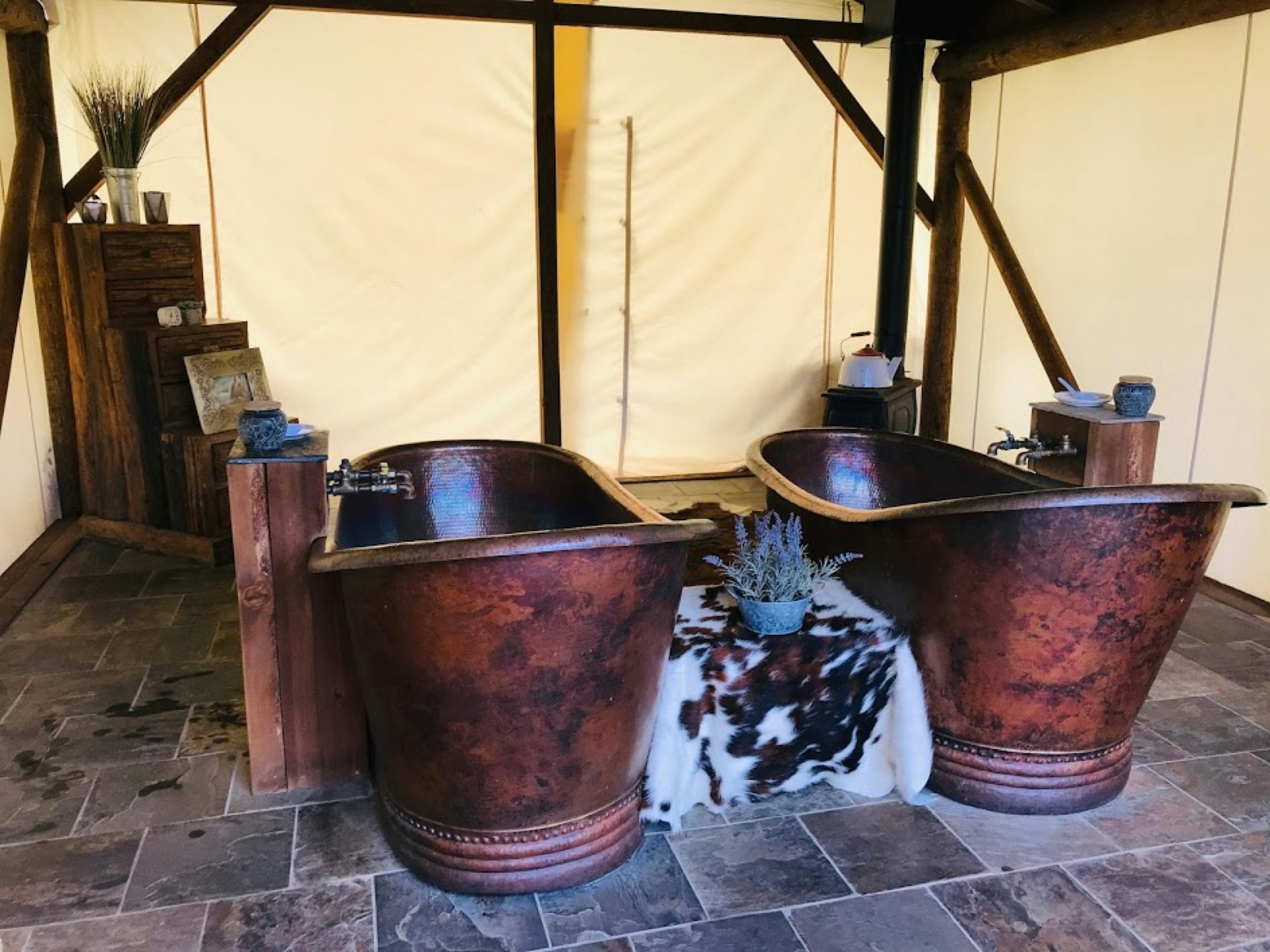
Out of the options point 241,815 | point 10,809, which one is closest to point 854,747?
point 241,815

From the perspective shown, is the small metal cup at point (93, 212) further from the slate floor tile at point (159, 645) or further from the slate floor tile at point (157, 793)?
the slate floor tile at point (157, 793)

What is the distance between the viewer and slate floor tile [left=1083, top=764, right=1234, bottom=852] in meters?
Result: 2.42

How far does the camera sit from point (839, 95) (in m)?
5.29

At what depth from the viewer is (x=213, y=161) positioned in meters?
4.73

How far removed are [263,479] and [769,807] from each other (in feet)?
4.66

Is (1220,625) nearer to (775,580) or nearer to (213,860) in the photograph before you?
(775,580)

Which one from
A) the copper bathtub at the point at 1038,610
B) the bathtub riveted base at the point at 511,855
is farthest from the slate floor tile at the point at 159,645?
the copper bathtub at the point at 1038,610

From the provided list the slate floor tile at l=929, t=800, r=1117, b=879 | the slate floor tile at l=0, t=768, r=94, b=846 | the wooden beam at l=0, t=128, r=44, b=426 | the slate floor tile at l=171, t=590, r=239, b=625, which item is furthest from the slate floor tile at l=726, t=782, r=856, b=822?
the wooden beam at l=0, t=128, r=44, b=426

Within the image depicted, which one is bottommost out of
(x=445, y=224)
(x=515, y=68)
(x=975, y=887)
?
(x=975, y=887)

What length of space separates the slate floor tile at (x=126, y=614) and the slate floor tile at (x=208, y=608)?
3 centimetres

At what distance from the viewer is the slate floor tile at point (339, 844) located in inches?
89.7

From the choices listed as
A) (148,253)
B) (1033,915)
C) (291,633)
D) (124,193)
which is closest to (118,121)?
(124,193)

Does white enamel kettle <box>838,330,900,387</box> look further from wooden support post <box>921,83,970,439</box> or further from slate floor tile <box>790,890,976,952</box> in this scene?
slate floor tile <box>790,890,976,952</box>

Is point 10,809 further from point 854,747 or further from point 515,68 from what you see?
point 515,68
